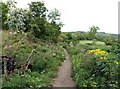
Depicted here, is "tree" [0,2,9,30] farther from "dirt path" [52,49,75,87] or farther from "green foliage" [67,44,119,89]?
"green foliage" [67,44,119,89]

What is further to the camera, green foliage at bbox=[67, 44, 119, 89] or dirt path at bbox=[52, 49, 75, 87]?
dirt path at bbox=[52, 49, 75, 87]

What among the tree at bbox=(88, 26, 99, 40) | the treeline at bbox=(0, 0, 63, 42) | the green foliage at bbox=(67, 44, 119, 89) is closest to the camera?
the green foliage at bbox=(67, 44, 119, 89)

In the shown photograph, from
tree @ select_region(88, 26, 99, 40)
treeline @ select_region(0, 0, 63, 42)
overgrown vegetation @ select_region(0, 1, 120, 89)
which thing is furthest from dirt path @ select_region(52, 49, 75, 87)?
tree @ select_region(88, 26, 99, 40)

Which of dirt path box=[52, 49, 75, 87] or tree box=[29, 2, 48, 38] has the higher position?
tree box=[29, 2, 48, 38]

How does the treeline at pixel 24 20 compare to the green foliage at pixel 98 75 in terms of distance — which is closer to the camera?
the green foliage at pixel 98 75

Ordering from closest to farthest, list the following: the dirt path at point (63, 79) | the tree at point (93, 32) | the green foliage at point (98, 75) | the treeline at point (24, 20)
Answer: the green foliage at point (98, 75), the dirt path at point (63, 79), the treeline at point (24, 20), the tree at point (93, 32)

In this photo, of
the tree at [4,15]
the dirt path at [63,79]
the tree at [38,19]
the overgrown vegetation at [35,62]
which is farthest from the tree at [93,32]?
the dirt path at [63,79]

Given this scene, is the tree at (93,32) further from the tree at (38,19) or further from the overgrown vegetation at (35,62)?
the overgrown vegetation at (35,62)

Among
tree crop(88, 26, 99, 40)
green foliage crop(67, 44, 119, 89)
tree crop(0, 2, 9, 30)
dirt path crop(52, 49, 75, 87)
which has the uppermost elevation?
tree crop(0, 2, 9, 30)

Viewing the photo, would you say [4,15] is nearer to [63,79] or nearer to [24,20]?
[24,20]

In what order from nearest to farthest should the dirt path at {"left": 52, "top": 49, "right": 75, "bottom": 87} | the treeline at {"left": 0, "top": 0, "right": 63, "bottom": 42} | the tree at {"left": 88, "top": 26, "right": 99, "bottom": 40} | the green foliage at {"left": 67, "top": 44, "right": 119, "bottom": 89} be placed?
the green foliage at {"left": 67, "top": 44, "right": 119, "bottom": 89}
the dirt path at {"left": 52, "top": 49, "right": 75, "bottom": 87}
the treeline at {"left": 0, "top": 0, "right": 63, "bottom": 42}
the tree at {"left": 88, "top": 26, "right": 99, "bottom": 40}

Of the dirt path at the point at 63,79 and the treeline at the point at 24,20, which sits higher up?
the treeline at the point at 24,20

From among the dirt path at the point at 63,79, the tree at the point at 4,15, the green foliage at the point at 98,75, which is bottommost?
the dirt path at the point at 63,79

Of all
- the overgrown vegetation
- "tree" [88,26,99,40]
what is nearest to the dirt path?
the overgrown vegetation
